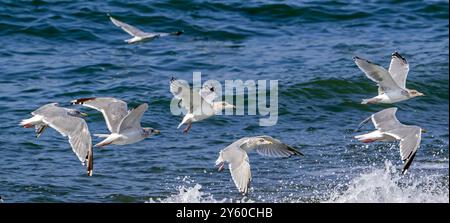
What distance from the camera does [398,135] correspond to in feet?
34.0

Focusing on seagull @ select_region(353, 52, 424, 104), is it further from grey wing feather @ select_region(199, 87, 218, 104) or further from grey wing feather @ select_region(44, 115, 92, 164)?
grey wing feather @ select_region(44, 115, 92, 164)

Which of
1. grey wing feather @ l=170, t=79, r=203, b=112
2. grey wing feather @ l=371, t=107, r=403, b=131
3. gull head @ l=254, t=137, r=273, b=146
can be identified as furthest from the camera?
grey wing feather @ l=371, t=107, r=403, b=131

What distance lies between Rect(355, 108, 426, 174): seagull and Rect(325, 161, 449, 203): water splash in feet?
2.05

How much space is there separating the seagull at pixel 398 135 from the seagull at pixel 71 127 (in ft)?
8.71

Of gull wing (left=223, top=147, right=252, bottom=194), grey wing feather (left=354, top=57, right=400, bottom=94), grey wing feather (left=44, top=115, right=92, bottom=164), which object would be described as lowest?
gull wing (left=223, top=147, right=252, bottom=194)

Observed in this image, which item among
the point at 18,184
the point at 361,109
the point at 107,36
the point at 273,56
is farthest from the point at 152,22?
the point at 18,184

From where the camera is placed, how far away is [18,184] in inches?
424

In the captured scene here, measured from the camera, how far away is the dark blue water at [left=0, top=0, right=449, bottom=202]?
11086mm

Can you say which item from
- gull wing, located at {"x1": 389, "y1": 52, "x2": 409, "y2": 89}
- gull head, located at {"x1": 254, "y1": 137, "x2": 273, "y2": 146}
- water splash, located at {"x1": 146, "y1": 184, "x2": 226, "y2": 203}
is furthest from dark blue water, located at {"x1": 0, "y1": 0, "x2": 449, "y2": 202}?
gull wing, located at {"x1": 389, "y1": 52, "x2": 409, "y2": 89}

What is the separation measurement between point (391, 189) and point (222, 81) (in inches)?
190

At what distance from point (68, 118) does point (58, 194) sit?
35.9 inches

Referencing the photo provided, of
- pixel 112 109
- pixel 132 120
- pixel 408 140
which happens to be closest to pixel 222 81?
pixel 112 109

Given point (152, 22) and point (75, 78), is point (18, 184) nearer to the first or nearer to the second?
point (75, 78)

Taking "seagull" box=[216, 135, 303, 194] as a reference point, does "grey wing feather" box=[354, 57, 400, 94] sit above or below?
above
